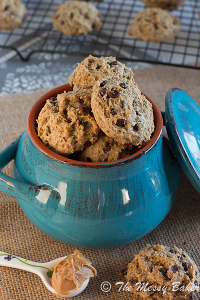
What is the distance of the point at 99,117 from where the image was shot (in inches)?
37.0

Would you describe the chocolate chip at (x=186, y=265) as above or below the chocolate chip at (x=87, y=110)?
below

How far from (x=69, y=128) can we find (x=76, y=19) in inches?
59.4

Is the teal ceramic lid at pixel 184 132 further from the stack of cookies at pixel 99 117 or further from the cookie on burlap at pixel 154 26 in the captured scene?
the cookie on burlap at pixel 154 26

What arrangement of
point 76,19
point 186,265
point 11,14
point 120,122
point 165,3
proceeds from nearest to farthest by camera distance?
1. point 120,122
2. point 186,265
3. point 76,19
4. point 11,14
5. point 165,3

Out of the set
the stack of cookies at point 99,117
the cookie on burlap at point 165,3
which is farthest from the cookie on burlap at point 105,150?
the cookie on burlap at point 165,3

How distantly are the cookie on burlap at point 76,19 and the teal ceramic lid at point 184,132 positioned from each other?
1252 millimetres

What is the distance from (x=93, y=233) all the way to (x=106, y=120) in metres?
0.38

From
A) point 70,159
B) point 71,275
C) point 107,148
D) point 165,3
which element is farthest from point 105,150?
point 165,3

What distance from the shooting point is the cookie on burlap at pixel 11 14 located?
2.33m

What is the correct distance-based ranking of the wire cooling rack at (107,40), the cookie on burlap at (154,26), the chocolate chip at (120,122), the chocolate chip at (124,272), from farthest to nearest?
1. the wire cooling rack at (107,40)
2. the cookie on burlap at (154,26)
3. the chocolate chip at (124,272)
4. the chocolate chip at (120,122)

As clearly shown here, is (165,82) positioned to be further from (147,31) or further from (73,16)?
(73,16)

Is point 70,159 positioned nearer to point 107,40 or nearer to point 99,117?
point 99,117

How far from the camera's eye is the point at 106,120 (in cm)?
93

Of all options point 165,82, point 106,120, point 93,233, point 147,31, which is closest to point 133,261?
point 93,233
